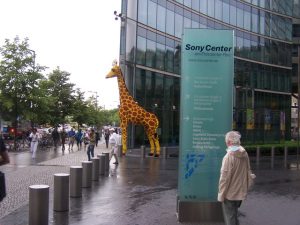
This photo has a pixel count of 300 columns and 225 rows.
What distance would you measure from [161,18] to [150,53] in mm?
3274

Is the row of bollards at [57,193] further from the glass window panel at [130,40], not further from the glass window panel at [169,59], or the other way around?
the glass window panel at [169,59]

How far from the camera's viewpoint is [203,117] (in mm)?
8992

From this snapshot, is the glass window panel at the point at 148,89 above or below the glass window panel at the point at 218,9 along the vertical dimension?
below

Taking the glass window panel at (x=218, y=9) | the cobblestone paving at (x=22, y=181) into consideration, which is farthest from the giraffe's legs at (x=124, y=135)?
the glass window panel at (x=218, y=9)

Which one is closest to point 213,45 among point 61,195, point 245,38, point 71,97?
point 61,195

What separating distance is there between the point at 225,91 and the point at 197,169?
158cm

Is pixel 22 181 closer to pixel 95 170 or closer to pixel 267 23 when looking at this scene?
pixel 95 170

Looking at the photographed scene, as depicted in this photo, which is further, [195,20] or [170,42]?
[195,20]

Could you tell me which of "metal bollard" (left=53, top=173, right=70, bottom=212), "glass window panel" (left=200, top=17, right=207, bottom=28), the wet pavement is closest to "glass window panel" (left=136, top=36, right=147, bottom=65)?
"glass window panel" (left=200, top=17, right=207, bottom=28)

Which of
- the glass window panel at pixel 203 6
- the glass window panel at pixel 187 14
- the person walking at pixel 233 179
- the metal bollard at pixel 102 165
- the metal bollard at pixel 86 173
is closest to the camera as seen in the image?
the person walking at pixel 233 179

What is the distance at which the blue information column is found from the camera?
8.96 meters

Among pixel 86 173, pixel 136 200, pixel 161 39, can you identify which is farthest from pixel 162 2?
pixel 136 200

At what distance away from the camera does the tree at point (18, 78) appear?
107 feet

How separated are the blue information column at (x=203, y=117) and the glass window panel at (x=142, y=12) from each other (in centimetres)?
2752
